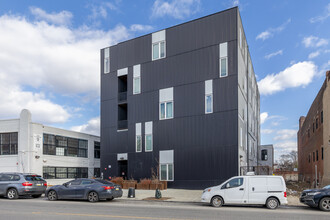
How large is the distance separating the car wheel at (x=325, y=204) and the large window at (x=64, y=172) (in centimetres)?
2855

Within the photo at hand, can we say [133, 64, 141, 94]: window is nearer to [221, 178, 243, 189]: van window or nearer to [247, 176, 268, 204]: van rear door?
[221, 178, 243, 189]: van window

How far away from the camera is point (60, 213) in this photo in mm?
12523

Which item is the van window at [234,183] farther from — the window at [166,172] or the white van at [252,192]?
the window at [166,172]

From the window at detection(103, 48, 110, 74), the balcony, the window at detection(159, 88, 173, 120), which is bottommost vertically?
the balcony

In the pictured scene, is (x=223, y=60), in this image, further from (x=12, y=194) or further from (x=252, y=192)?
(x=12, y=194)

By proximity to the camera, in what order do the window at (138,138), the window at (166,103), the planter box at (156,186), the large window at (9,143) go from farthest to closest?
the large window at (9,143), the window at (138,138), the window at (166,103), the planter box at (156,186)

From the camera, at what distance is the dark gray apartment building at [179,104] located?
80.3 feet

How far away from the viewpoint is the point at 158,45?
28734 millimetres

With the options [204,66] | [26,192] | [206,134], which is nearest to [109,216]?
[26,192]

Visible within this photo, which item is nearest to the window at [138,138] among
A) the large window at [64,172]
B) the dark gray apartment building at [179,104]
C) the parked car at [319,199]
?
the dark gray apartment building at [179,104]

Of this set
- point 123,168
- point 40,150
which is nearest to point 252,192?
point 123,168

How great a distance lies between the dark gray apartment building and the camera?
2448 cm

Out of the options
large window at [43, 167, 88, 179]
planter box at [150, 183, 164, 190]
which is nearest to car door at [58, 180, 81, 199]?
planter box at [150, 183, 164, 190]

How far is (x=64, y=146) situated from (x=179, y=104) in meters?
18.2
